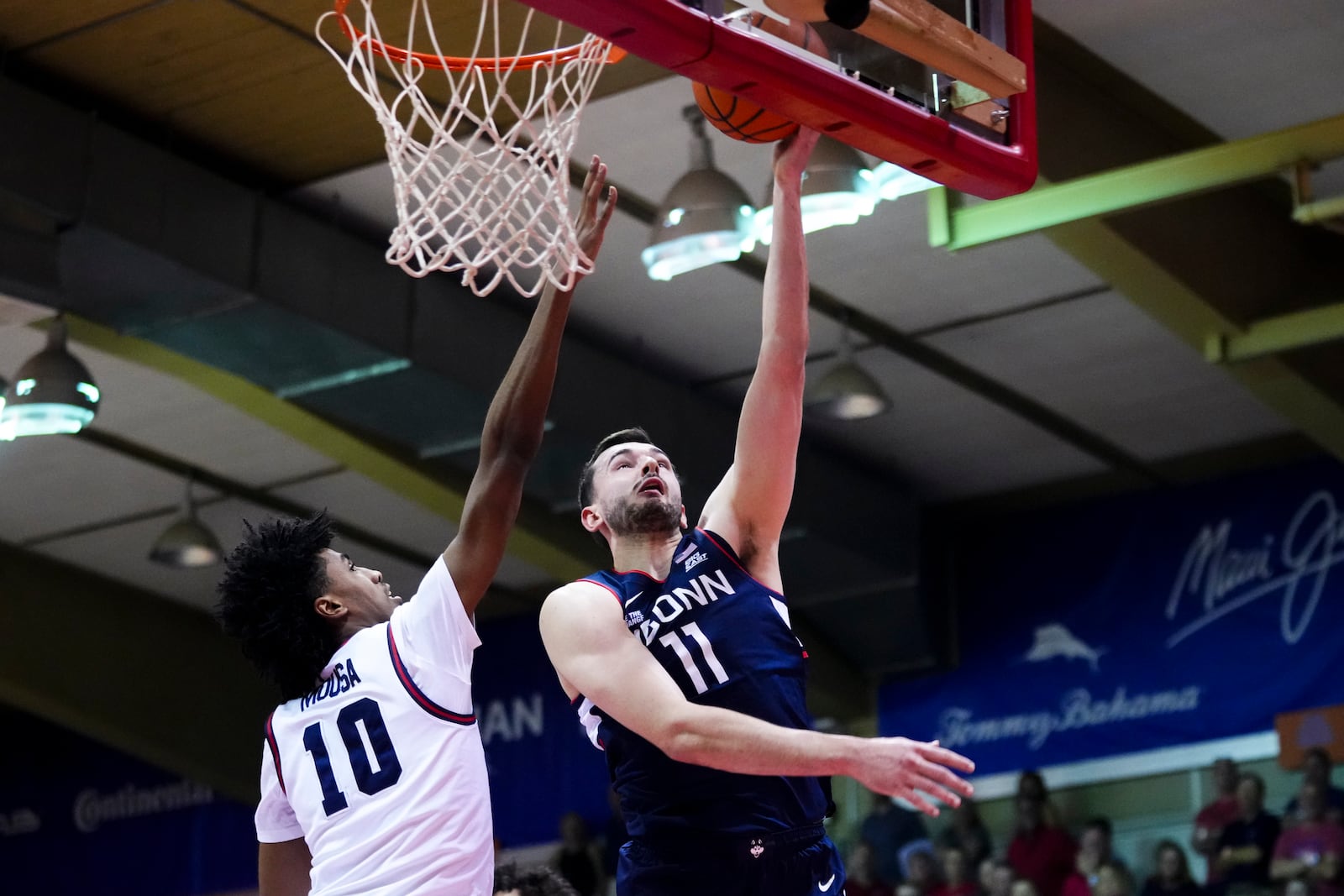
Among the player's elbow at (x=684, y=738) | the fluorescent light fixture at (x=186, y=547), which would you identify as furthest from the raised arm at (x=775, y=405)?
the fluorescent light fixture at (x=186, y=547)

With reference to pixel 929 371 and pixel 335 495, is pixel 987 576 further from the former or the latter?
pixel 335 495

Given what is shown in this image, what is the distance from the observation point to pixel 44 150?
10062 millimetres

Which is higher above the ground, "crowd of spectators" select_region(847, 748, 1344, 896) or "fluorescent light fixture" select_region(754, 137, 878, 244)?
"fluorescent light fixture" select_region(754, 137, 878, 244)

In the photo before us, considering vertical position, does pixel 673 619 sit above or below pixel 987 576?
below

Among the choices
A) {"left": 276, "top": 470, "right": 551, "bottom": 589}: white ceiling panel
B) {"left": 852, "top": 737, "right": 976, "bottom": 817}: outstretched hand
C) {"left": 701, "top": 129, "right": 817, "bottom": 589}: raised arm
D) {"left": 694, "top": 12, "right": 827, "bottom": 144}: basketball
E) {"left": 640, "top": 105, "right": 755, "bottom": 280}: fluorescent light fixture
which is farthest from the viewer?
{"left": 276, "top": 470, "right": 551, "bottom": 589}: white ceiling panel

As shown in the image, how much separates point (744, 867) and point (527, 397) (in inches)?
49.7

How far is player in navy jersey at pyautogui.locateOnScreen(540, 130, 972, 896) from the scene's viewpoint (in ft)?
15.0

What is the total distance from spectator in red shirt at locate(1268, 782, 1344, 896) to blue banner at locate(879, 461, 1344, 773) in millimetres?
1417

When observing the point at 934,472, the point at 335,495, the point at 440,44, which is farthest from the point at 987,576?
the point at 440,44

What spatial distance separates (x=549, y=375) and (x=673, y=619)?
28.5 inches

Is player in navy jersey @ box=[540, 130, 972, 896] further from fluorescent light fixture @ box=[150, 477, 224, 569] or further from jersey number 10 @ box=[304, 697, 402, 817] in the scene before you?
fluorescent light fixture @ box=[150, 477, 224, 569]

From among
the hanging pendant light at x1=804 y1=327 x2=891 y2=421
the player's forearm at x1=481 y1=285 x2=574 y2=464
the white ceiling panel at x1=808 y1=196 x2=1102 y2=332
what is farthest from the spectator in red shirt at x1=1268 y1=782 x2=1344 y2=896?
the player's forearm at x1=481 y1=285 x2=574 y2=464

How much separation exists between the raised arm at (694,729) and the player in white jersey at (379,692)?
33 cm

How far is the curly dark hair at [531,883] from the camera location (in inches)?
244
